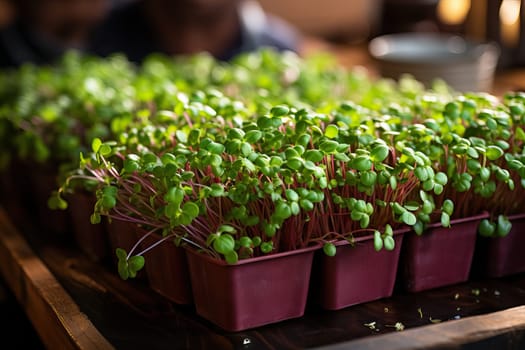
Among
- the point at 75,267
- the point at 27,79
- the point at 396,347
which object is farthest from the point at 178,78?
the point at 396,347

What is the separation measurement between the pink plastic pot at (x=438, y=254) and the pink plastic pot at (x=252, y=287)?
21 centimetres

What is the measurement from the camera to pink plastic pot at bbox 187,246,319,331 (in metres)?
1.19

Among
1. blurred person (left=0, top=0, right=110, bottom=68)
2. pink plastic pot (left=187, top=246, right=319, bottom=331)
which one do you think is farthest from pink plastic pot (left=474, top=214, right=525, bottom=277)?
blurred person (left=0, top=0, right=110, bottom=68)

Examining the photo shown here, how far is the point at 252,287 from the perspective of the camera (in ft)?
3.95

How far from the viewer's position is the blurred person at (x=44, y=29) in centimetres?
373

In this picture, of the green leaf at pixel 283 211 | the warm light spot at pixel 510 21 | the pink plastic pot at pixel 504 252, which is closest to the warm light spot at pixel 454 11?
the warm light spot at pixel 510 21

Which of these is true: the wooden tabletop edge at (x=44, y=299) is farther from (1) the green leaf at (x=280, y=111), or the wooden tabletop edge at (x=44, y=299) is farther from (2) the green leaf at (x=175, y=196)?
(1) the green leaf at (x=280, y=111)

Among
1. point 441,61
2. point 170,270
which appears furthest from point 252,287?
point 441,61

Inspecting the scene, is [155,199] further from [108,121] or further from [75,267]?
[108,121]

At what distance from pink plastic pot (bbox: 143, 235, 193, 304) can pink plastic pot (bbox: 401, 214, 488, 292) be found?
1.28ft

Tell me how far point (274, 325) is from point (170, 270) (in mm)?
211

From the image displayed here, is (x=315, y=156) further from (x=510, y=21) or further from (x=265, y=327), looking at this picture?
(x=510, y=21)

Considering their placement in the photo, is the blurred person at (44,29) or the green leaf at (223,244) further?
the blurred person at (44,29)

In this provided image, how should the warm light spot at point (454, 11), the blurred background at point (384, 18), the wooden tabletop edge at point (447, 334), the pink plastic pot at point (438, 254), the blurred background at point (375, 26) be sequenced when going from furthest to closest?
the warm light spot at point (454, 11), the blurred background at point (384, 18), the blurred background at point (375, 26), the pink plastic pot at point (438, 254), the wooden tabletop edge at point (447, 334)
